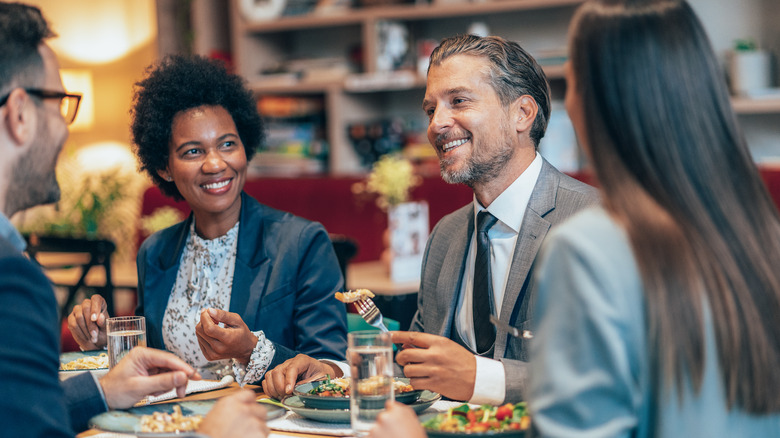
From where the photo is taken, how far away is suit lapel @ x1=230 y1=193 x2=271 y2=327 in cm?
203

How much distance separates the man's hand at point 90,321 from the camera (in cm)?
189

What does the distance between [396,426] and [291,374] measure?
0.51 meters

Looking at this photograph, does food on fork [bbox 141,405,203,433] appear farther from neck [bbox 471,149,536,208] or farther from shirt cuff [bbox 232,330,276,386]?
neck [bbox 471,149,536,208]

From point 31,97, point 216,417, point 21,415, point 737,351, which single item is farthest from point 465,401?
point 31,97

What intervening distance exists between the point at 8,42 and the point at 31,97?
8 cm

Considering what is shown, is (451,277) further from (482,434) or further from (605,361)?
(605,361)

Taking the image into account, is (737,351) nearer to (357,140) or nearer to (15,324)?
(15,324)

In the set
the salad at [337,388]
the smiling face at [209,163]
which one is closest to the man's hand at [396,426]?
the salad at [337,388]

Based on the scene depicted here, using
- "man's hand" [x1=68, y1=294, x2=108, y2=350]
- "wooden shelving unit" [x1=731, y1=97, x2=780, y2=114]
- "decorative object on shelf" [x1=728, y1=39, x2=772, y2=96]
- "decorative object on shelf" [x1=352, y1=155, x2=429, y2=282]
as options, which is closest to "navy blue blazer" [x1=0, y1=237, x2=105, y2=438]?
"man's hand" [x1=68, y1=294, x2=108, y2=350]

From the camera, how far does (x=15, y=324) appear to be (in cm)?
103

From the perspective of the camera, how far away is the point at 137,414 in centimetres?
140

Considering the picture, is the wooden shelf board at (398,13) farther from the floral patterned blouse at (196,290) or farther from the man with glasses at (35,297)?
the man with glasses at (35,297)

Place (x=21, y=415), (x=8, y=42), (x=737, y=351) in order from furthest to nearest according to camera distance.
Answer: (x=8, y=42), (x=21, y=415), (x=737, y=351)

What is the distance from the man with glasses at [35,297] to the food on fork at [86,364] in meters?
0.35
